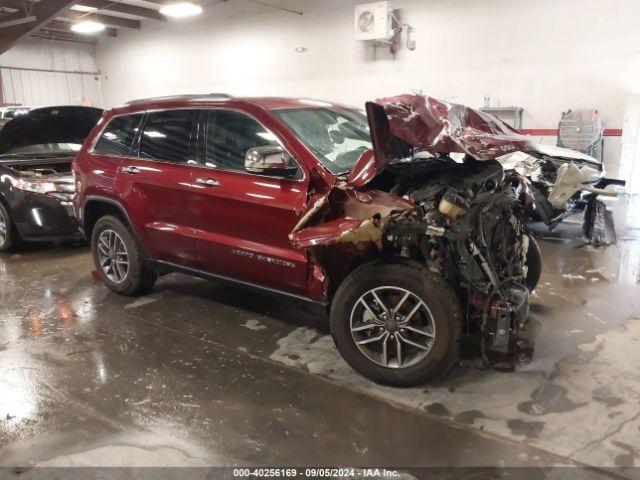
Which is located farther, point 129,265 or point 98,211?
point 98,211

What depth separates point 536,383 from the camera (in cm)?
307

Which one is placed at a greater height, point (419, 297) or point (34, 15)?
point (34, 15)

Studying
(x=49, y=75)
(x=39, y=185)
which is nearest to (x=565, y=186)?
(x=39, y=185)

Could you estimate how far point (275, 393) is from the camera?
302 centimetres

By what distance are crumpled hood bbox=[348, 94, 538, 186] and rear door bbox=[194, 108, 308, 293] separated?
0.52 m

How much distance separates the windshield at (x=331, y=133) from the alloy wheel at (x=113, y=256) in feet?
6.54

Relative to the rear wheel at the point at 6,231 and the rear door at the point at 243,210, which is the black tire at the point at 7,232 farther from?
the rear door at the point at 243,210

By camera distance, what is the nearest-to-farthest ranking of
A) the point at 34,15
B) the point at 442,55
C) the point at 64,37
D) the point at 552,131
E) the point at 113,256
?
the point at 113,256 < the point at 552,131 < the point at 34,15 < the point at 442,55 < the point at 64,37

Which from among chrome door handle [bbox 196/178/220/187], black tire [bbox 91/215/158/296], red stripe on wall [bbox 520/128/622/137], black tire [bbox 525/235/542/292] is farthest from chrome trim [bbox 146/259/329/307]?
red stripe on wall [bbox 520/128/622/137]

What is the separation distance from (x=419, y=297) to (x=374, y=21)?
912 centimetres

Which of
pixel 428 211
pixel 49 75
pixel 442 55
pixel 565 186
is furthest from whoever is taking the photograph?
pixel 49 75

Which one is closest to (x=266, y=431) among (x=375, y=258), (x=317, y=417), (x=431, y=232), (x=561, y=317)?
(x=317, y=417)

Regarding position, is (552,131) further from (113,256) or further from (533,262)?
(113,256)

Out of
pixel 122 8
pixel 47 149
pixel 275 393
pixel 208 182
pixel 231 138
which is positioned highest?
pixel 122 8
